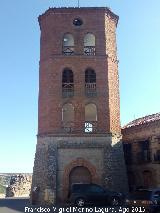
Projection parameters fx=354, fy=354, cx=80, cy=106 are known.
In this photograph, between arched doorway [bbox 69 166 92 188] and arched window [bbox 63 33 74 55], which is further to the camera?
arched window [bbox 63 33 74 55]

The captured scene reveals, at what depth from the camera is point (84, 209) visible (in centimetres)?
2198

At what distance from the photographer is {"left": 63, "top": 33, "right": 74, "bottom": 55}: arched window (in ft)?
97.0

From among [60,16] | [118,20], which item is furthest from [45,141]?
[118,20]

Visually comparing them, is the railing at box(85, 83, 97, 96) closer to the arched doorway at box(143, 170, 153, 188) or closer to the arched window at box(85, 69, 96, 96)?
the arched window at box(85, 69, 96, 96)

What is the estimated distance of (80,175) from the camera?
88.6ft

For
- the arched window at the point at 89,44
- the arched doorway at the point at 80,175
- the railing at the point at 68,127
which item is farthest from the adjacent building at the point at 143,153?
the arched window at the point at 89,44

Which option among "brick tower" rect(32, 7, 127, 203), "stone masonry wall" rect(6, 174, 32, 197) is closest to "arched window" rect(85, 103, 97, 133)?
"brick tower" rect(32, 7, 127, 203)

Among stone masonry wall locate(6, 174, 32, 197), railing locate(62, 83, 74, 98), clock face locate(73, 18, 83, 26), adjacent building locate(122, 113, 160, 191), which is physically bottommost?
stone masonry wall locate(6, 174, 32, 197)

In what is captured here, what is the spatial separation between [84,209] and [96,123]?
7.87 m

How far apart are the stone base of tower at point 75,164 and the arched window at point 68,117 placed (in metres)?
0.86

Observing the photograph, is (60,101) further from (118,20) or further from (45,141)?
(118,20)

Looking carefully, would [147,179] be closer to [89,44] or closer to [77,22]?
[89,44]

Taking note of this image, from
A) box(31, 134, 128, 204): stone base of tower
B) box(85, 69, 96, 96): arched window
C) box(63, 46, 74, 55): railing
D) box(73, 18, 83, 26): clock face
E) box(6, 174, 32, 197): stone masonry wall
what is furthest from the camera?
box(6, 174, 32, 197): stone masonry wall

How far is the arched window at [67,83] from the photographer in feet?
93.9
